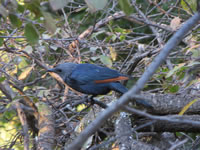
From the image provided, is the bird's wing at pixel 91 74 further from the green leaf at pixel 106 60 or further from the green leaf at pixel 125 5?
the green leaf at pixel 125 5

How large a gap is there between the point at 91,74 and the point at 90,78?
75 millimetres

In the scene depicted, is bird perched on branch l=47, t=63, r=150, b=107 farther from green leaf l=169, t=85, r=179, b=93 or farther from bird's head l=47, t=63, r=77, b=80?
green leaf l=169, t=85, r=179, b=93

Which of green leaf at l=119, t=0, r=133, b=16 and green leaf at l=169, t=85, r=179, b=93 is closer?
green leaf at l=119, t=0, r=133, b=16

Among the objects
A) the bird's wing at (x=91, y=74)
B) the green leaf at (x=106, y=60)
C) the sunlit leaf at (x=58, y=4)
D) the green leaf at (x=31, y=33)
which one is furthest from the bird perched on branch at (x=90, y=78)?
the sunlit leaf at (x=58, y=4)

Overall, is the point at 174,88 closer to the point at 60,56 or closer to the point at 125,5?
the point at 60,56

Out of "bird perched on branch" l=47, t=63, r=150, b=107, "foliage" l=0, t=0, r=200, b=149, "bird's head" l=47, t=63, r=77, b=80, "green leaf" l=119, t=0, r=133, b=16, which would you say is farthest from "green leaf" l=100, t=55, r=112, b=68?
"green leaf" l=119, t=0, r=133, b=16

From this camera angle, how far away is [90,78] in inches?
157

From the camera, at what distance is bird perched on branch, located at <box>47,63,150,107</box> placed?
3680mm

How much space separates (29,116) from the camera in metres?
4.62

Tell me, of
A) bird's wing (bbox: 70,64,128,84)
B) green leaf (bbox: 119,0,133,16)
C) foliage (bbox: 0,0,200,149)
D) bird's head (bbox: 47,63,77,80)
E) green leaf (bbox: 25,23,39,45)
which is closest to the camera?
green leaf (bbox: 119,0,133,16)

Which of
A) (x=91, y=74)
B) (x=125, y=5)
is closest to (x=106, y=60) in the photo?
(x=91, y=74)

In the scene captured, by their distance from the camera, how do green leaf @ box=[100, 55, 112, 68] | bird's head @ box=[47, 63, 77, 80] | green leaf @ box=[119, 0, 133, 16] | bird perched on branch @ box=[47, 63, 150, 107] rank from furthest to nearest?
green leaf @ box=[100, 55, 112, 68], bird's head @ box=[47, 63, 77, 80], bird perched on branch @ box=[47, 63, 150, 107], green leaf @ box=[119, 0, 133, 16]

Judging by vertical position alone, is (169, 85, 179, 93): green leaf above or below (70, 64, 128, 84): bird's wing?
A: below

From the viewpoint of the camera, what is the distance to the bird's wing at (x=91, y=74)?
379 centimetres
